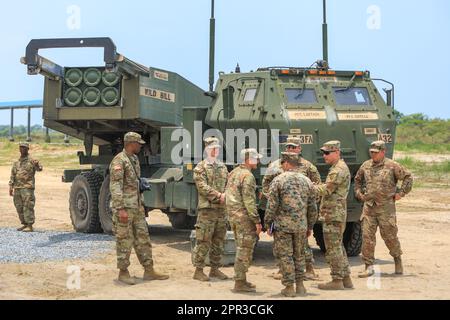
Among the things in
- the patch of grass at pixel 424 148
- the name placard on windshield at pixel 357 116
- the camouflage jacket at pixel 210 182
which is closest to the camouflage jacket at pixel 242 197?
the camouflage jacket at pixel 210 182

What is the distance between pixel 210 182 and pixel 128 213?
109 cm

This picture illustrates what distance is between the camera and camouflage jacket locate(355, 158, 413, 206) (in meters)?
9.07

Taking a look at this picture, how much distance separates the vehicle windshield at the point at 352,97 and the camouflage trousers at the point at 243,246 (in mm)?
3525

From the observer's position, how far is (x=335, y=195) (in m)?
8.39

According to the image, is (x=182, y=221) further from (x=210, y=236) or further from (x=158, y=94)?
(x=210, y=236)

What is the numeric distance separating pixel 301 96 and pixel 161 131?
2.91m

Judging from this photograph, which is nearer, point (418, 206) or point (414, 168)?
point (418, 206)

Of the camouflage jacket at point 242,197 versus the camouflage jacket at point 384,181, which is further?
the camouflage jacket at point 384,181

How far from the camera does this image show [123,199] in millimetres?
8312

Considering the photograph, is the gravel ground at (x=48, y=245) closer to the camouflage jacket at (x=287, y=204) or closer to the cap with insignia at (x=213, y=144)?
the cap with insignia at (x=213, y=144)

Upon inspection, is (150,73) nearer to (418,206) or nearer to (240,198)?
(240,198)

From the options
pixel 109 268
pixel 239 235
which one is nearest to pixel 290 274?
pixel 239 235

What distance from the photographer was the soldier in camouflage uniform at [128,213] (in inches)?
326

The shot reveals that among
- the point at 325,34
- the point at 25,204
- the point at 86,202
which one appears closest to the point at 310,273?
the point at 325,34
